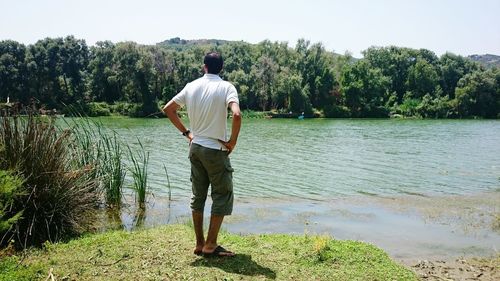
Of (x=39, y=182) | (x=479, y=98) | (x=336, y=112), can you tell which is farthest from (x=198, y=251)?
(x=479, y=98)

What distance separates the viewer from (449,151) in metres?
27.4

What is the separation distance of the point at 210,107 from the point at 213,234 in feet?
5.23

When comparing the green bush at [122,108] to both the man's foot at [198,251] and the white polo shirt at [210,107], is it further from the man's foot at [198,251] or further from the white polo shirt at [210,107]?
the white polo shirt at [210,107]

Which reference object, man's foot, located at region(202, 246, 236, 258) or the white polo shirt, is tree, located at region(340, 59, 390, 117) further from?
the white polo shirt

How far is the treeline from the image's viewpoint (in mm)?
70375

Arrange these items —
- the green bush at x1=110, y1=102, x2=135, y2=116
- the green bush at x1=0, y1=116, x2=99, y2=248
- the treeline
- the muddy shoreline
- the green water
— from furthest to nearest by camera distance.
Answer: the treeline
the green bush at x1=110, y1=102, x2=135, y2=116
the green water
the muddy shoreline
the green bush at x1=0, y1=116, x2=99, y2=248

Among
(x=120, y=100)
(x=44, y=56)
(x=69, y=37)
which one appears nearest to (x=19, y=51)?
(x=44, y=56)

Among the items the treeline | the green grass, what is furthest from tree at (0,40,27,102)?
the green grass

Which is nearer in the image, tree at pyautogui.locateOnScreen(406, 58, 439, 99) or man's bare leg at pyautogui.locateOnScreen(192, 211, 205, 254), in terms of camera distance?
man's bare leg at pyautogui.locateOnScreen(192, 211, 205, 254)

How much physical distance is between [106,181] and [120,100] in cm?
6805

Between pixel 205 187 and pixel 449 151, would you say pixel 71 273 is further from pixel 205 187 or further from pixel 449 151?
pixel 449 151

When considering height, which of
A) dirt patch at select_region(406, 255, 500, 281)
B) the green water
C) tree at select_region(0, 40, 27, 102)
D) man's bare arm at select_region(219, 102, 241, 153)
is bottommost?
the green water

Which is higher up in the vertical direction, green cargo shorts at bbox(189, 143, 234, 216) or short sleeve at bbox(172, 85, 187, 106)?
short sleeve at bbox(172, 85, 187, 106)

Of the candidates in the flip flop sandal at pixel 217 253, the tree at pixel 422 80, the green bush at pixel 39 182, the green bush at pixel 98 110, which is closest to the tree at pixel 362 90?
the tree at pixel 422 80
